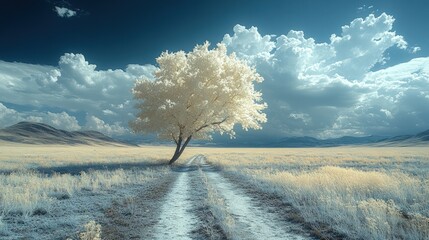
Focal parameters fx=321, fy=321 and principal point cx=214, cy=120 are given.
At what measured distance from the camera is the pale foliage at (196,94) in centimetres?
3453

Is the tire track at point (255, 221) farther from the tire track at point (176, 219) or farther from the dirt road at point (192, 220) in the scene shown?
the tire track at point (176, 219)

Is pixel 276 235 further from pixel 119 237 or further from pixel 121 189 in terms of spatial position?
pixel 121 189

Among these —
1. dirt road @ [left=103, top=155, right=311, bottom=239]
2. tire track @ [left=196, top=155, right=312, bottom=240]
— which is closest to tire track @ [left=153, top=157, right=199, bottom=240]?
dirt road @ [left=103, top=155, right=311, bottom=239]

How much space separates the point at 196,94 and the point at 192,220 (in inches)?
961

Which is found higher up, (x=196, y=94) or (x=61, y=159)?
(x=196, y=94)

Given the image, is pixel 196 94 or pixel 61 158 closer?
pixel 196 94

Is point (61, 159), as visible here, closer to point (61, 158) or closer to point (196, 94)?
point (61, 158)

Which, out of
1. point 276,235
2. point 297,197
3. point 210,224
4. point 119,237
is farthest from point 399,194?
point 119,237

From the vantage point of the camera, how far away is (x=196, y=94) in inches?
1369

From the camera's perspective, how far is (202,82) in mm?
35094

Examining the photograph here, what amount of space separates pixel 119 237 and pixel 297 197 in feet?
27.3

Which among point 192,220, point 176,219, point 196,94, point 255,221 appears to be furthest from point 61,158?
point 255,221

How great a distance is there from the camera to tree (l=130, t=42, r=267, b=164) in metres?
34.5

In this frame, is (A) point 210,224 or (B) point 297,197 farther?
(B) point 297,197
